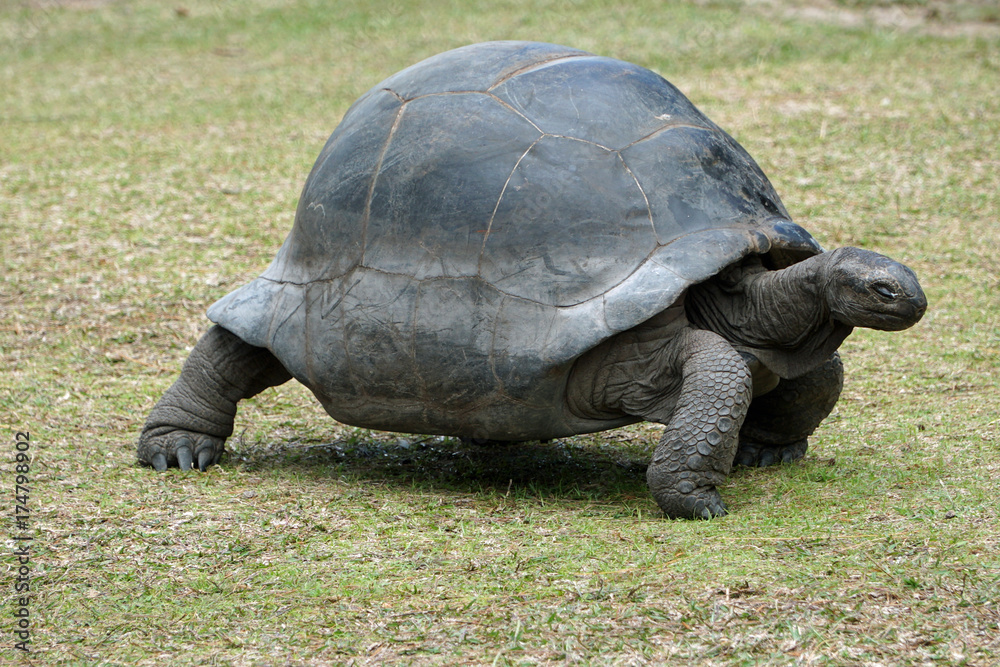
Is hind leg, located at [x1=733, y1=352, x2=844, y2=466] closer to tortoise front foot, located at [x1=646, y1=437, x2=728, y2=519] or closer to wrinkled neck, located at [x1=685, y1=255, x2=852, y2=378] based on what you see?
wrinkled neck, located at [x1=685, y1=255, x2=852, y2=378]

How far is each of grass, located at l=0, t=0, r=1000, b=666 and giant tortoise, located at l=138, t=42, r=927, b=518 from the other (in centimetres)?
40

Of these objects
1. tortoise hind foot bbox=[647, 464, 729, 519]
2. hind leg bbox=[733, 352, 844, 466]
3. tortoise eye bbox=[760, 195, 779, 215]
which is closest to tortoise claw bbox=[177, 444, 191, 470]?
tortoise hind foot bbox=[647, 464, 729, 519]

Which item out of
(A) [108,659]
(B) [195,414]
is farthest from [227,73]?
(A) [108,659]

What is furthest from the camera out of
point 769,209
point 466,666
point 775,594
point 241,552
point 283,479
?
point 283,479

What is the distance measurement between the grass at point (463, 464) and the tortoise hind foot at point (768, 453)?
68 mm

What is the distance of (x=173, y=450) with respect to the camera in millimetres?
4930

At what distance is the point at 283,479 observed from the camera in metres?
4.71

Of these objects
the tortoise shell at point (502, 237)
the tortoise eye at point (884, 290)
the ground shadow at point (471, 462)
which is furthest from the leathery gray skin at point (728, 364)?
the ground shadow at point (471, 462)

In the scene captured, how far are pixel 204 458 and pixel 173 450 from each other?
139mm

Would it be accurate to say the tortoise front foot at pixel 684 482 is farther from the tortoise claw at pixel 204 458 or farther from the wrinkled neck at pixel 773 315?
the tortoise claw at pixel 204 458

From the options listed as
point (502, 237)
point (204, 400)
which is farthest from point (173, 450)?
point (502, 237)

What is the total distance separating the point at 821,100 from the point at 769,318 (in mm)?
7480

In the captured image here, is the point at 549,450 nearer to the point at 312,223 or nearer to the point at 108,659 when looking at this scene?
the point at 312,223

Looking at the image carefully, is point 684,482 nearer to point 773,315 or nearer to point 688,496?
point 688,496
